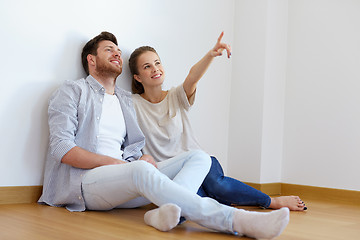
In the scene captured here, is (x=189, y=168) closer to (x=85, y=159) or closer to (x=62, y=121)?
(x=85, y=159)

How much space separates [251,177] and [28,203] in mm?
1698

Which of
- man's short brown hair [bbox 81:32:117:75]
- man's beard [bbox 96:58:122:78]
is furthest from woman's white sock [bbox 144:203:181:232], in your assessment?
man's short brown hair [bbox 81:32:117:75]

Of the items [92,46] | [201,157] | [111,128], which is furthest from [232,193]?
[92,46]

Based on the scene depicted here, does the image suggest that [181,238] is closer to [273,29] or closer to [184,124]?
[184,124]

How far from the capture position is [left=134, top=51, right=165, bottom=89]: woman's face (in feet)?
7.94

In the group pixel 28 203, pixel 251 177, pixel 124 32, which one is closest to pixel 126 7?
pixel 124 32

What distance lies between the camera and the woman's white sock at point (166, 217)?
146cm

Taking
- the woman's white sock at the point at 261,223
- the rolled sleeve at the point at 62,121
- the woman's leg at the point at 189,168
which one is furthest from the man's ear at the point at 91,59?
the woman's white sock at the point at 261,223

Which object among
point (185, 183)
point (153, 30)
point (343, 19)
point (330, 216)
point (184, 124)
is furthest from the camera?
point (343, 19)

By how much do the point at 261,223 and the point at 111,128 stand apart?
1.03 metres

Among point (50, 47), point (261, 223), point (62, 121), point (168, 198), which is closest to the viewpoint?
point (261, 223)

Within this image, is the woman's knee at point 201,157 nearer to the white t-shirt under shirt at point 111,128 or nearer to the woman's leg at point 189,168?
the woman's leg at point 189,168

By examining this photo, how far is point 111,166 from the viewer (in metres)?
1.79

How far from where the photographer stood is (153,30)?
107 inches
